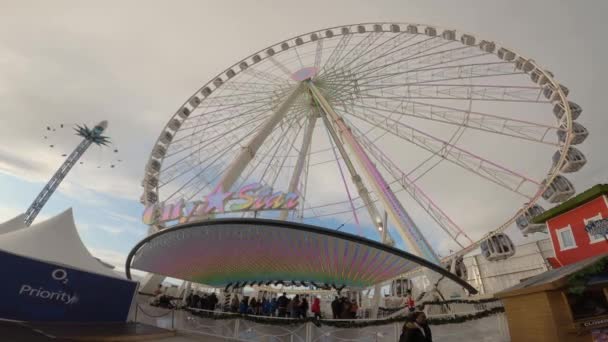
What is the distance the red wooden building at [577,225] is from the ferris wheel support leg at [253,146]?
12875 mm

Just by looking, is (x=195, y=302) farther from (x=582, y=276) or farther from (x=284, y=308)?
(x=582, y=276)

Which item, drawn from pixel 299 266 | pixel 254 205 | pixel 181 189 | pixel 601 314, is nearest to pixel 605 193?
pixel 601 314

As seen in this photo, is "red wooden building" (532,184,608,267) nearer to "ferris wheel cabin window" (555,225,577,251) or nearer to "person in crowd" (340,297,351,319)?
"ferris wheel cabin window" (555,225,577,251)

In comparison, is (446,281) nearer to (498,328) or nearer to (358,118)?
(498,328)

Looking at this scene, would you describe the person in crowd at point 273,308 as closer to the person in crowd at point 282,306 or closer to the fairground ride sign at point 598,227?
the person in crowd at point 282,306

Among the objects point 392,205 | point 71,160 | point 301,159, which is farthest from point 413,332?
point 71,160

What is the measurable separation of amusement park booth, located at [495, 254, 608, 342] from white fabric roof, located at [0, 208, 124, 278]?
13.1m

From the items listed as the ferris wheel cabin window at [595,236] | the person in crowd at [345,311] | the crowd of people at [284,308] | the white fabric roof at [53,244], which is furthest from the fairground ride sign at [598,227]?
the white fabric roof at [53,244]

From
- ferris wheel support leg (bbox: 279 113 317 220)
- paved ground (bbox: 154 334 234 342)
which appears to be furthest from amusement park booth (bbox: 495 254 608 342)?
ferris wheel support leg (bbox: 279 113 317 220)

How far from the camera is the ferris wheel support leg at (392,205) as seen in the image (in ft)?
36.0

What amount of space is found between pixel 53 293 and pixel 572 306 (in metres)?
14.2

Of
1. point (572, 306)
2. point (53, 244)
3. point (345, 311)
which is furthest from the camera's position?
point (53, 244)

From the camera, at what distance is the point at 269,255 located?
33.4 ft

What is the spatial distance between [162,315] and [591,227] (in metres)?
15.5
